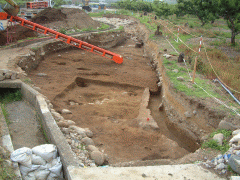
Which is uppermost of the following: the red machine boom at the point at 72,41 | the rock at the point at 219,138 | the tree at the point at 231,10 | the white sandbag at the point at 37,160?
the tree at the point at 231,10

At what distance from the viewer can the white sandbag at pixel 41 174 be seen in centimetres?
407

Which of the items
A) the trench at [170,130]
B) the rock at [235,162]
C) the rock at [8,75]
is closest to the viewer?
the rock at [235,162]

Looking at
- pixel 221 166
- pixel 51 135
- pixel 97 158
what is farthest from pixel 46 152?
pixel 221 166

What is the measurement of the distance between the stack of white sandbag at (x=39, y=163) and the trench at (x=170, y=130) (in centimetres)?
400

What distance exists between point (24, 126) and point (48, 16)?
1825 cm

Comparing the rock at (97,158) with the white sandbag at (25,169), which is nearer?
the white sandbag at (25,169)

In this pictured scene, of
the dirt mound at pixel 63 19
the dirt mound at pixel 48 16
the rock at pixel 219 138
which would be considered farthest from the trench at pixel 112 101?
the dirt mound at pixel 48 16

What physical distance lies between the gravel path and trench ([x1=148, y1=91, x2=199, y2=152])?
3951 mm

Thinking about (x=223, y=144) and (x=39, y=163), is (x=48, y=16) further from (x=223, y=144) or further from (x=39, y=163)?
(x=223, y=144)

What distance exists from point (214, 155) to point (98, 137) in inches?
122

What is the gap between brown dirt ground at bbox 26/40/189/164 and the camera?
6098mm

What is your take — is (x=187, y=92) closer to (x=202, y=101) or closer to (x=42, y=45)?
(x=202, y=101)

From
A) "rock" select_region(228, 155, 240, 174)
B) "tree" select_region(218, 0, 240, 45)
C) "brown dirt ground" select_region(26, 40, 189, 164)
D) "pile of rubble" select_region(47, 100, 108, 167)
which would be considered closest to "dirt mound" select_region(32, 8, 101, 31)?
"brown dirt ground" select_region(26, 40, 189, 164)

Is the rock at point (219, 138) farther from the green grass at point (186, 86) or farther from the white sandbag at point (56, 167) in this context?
the white sandbag at point (56, 167)
